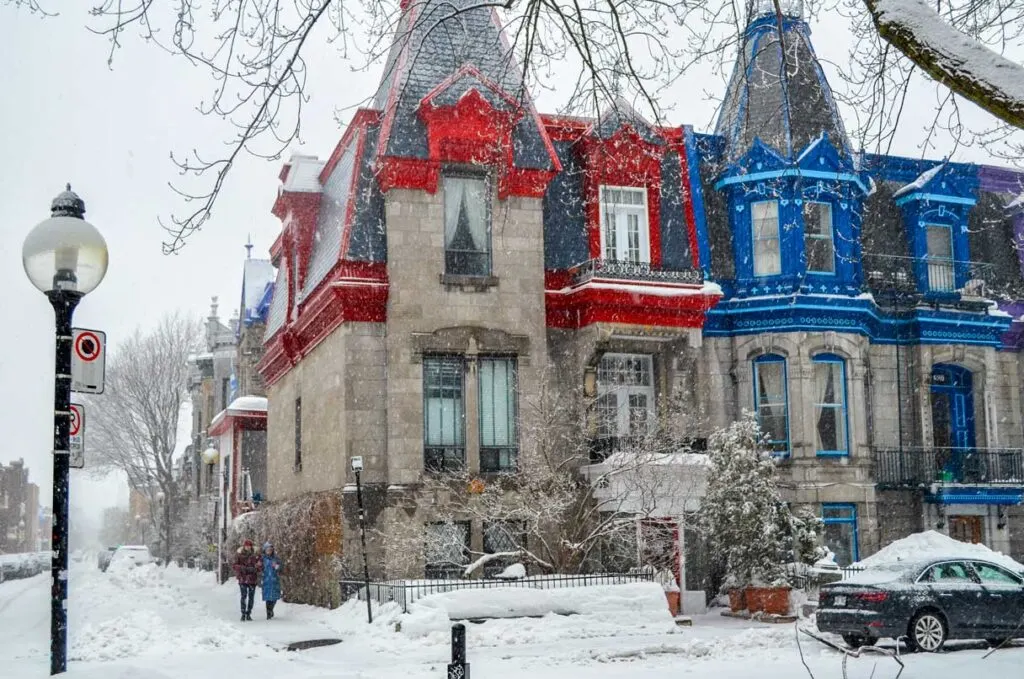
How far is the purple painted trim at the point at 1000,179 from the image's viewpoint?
30891 millimetres

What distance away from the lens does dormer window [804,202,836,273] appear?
27.4 metres

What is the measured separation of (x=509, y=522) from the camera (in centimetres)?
2436

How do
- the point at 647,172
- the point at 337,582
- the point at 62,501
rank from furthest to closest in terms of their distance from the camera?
the point at 647,172 → the point at 337,582 → the point at 62,501

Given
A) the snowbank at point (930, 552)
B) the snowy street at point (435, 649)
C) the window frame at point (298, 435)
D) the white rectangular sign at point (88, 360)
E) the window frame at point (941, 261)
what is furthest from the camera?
the window frame at point (298, 435)

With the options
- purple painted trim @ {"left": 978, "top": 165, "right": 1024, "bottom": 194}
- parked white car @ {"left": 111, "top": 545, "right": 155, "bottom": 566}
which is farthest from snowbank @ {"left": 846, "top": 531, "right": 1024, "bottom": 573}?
parked white car @ {"left": 111, "top": 545, "right": 155, "bottom": 566}

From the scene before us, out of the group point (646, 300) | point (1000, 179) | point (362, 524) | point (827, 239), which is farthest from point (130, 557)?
point (1000, 179)

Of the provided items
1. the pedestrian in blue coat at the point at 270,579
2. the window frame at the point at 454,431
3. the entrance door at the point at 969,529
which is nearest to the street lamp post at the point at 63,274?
the window frame at the point at 454,431

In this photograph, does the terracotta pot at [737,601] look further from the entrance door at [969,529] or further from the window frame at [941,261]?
the window frame at [941,261]

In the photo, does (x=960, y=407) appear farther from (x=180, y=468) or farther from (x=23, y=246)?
(x=180, y=468)

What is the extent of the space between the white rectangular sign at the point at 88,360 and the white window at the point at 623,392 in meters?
15.9

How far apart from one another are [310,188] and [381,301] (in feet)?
17.9

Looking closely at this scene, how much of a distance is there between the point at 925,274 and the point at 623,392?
27.6 ft

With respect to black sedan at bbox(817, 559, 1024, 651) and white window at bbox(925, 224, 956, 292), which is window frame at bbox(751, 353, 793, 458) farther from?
black sedan at bbox(817, 559, 1024, 651)

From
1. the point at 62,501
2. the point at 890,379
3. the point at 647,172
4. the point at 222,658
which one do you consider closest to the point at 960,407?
the point at 890,379
